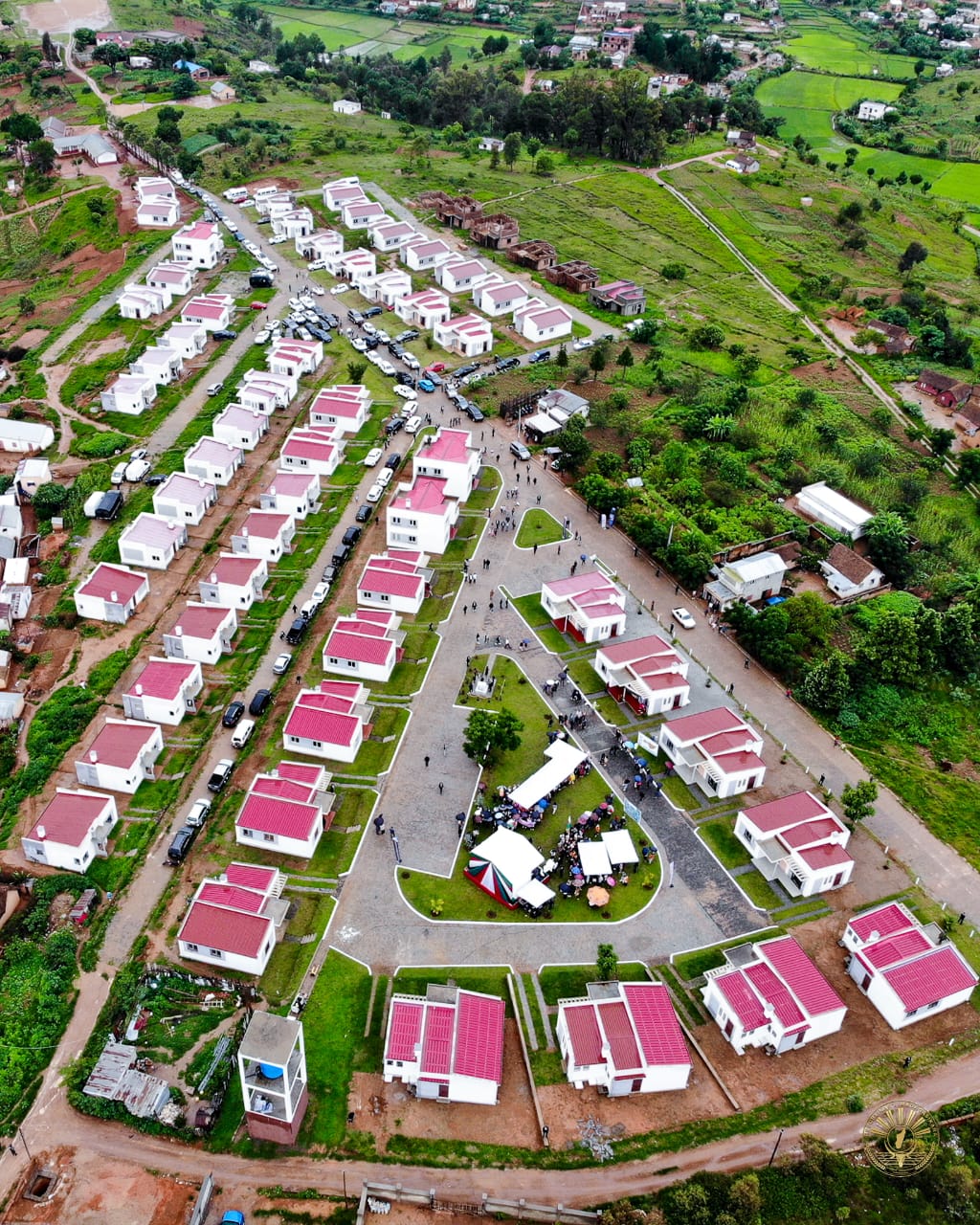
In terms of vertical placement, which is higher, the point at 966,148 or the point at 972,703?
the point at 966,148

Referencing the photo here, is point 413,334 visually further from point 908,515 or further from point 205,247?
point 908,515

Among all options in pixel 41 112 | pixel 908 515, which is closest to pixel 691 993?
pixel 908 515

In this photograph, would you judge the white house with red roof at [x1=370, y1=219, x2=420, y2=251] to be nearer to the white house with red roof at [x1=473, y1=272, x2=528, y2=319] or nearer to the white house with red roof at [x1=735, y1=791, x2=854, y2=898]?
the white house with red roof at [x1=473, y1=272, x2=528, y2=319]

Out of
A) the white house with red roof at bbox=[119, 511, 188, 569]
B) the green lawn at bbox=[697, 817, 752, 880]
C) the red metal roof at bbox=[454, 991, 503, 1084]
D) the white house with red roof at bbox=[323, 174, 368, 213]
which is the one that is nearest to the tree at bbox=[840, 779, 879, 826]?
the green lawn at bbox=[697, 817, 752, 880]

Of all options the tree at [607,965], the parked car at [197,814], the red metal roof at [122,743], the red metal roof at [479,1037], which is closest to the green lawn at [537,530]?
the red metal roof at [122,743]

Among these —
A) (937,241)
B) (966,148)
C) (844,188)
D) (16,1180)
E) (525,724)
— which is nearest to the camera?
(16,1180)

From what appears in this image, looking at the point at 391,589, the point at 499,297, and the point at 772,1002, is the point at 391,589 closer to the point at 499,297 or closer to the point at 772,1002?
the point at 772,1002

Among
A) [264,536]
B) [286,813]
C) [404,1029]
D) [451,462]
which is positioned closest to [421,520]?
[451,462]
